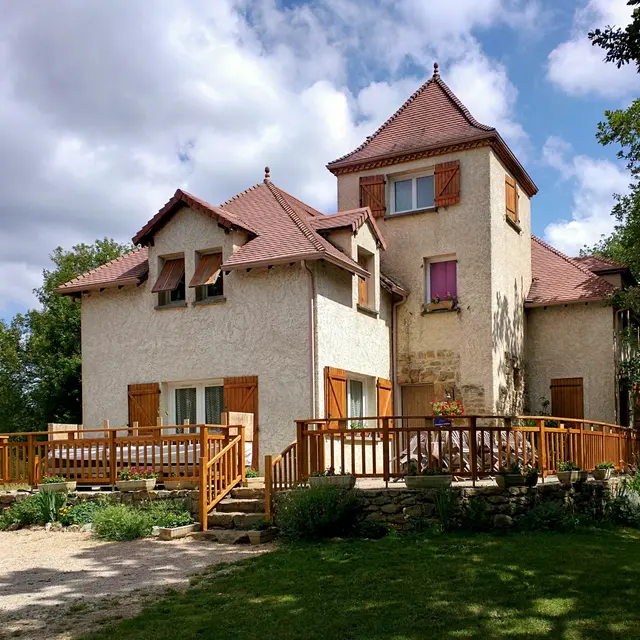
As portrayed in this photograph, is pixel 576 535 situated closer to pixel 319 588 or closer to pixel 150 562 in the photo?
pixel 319 588

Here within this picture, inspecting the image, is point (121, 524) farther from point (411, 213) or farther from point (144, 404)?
point (411, 213)

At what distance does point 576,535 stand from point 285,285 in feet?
26.6

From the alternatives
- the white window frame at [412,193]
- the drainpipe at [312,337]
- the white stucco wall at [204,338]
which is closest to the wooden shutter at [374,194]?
the white window frame at [412,193]

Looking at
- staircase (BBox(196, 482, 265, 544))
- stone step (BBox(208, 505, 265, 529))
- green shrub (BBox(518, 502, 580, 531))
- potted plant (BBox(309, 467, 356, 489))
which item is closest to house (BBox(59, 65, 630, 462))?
staircase (BBox(196, 482, 265, 544))

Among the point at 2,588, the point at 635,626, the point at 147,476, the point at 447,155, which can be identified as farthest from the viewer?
the point at 447,155

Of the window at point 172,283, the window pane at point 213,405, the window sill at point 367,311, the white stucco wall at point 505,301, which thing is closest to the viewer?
the window pane at point 213,405

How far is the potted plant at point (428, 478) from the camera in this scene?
11773 mm

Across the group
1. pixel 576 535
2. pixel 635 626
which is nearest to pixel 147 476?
pixel 576 535

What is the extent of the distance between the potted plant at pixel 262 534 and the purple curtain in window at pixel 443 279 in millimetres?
9545

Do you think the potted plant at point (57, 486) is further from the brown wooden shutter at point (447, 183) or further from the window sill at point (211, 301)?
the brown wooden shutter at point (447, 183)

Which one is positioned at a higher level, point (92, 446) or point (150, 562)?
point (92, 446)

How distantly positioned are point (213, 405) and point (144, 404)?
1.66 meters

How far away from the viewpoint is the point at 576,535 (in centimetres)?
1115

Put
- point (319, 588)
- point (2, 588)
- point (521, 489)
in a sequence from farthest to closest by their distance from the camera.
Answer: point (521, 489) → point (2, 588) → point (319, 588)
